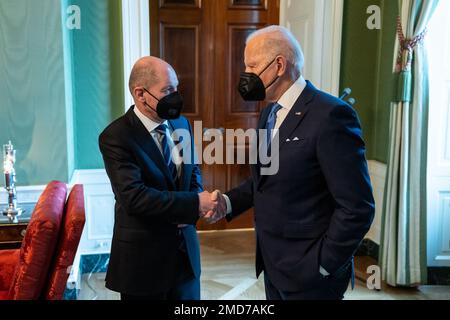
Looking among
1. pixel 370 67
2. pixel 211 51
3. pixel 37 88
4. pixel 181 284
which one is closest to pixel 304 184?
pixel 181 284

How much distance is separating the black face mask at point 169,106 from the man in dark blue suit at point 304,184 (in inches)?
12.3

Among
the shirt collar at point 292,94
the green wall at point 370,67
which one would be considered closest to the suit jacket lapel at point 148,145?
the shirt collar at point 292,94

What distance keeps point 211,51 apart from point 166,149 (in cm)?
235

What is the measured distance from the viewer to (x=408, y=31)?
10.2 ft

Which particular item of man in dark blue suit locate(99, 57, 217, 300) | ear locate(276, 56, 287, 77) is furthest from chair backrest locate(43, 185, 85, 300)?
ear locate(276, 56, 287, 77)

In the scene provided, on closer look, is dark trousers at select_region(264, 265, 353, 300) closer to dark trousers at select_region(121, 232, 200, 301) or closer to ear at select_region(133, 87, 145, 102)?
dark trousers at select_region(121, 232, 200, 301)

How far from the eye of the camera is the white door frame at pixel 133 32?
3.33 m

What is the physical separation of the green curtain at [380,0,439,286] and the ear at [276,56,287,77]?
1.77 metres

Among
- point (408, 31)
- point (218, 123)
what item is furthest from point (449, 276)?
point (218, 123)

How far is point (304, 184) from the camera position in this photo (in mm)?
1537

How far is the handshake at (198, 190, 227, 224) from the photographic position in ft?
5.96

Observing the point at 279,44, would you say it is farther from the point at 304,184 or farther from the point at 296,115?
the point at 304,184

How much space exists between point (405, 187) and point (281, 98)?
182 centimetres
